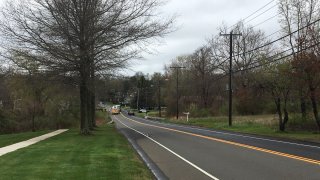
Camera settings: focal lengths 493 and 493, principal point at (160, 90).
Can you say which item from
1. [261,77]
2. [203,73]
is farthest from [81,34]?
[203,73]

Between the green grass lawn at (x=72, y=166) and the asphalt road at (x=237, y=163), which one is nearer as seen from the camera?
the green grass lawn at (x=72, y=166)

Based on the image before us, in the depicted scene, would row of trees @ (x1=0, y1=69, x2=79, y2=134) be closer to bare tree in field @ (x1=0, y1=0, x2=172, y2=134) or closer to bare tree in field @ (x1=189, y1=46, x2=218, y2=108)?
bare tree in field @ (x1=0, y1=0, x2=172, y2=134)

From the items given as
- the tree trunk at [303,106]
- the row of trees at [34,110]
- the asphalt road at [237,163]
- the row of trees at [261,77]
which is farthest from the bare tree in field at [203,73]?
the asphalt road at [237,163]

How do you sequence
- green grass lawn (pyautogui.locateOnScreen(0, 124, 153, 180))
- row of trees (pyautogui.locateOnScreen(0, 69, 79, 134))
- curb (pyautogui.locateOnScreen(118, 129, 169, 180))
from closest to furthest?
green grass lawn (pyautogui.locateOnScreen(0, 124, 153, 180))
curb (pyautogui.locateOnScreen(118, 129, 169, 180))
row of trees (pyautogui.locateOnScreen(0, 69, 79, 134))

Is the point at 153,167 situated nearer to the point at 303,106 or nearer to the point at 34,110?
the point at 303,106

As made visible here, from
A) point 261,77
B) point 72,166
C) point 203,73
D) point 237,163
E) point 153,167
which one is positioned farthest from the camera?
point 203,73

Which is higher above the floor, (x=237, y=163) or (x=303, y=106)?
(x=303, y=106)

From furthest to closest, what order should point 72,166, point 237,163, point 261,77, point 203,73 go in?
point 203,73 → point 261,77 → point 237,163 → point 72,166

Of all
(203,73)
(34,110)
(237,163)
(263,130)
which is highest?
(203,73)

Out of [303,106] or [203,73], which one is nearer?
[303,106]

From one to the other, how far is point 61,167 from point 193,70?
89.0 meters

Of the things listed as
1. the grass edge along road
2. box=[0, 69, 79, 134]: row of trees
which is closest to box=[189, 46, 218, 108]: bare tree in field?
box=[0, 69, 79, 134]: row of trees

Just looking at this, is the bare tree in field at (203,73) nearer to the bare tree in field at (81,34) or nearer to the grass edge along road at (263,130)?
the grass edge along road at (263,130)

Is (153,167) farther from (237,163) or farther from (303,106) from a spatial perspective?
(303,106)
